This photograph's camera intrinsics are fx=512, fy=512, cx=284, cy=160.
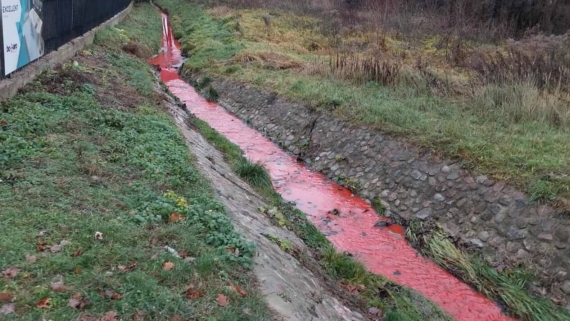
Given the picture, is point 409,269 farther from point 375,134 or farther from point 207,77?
point 207,77

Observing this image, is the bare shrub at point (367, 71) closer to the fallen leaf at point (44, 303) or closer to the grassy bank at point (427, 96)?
the grassy bank at point (427, 96)

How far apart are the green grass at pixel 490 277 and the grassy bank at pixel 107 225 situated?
14.3 ft

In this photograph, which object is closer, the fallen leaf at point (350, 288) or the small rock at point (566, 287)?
the fallen leaf at point (350, 288)

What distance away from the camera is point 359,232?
32.7 feet

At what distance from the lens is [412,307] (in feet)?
23.3

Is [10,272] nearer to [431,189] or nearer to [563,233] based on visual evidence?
[563,233]

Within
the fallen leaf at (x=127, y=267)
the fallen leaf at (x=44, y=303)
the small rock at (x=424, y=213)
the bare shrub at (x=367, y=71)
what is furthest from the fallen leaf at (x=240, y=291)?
the bare shrub at (x=367, y=71)

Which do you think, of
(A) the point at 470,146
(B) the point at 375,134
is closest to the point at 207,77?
(B) the point at 375,134

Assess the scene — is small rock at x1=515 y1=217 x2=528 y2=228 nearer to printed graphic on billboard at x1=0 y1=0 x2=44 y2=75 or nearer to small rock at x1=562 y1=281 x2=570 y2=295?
small rock at x1=562 y1=281 x2=570 y2=295

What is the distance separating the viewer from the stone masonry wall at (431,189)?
8125 mm

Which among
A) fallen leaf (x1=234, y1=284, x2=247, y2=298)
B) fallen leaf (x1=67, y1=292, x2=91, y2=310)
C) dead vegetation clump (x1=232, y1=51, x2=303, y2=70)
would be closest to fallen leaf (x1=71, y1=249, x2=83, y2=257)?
fallen leaf (x1=67, y1=292, x2=91, y2=310)

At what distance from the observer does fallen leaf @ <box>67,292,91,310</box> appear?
4148 millimetres

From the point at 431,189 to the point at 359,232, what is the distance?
1.81 metres

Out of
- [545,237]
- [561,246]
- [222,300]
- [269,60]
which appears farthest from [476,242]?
[269,60]
